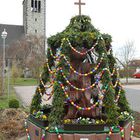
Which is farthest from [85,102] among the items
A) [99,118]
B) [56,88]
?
[56,88]

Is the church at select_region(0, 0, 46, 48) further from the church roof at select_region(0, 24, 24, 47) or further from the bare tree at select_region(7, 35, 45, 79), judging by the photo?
the bare tree at select_region(7, 35, 45, 79)

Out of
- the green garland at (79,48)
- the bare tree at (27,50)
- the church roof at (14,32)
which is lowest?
the green garland at (79,48)

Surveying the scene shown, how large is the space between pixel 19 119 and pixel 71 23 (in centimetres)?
447

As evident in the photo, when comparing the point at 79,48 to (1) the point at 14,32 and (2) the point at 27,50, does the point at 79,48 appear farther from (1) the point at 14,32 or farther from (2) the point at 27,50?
(1) the point at 14,32

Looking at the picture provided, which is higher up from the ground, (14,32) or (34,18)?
(34,18)

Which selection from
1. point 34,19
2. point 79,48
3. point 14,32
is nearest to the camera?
point 79,48

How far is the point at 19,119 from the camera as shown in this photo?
992cm

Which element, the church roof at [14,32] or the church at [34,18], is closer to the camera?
the church at [34,18]

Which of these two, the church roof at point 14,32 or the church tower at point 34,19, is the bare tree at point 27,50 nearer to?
the church tower at point 34,19

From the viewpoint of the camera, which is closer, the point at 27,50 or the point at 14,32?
the point at 27,50

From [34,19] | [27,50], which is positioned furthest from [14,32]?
[27,50]

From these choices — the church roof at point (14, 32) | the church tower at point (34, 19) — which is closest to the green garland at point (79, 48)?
the church tower at point (34, 19)

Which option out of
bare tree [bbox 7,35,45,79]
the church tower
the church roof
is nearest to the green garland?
bare tree [bbox 7,35,45,79]

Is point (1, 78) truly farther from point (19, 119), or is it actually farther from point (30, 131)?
point (30, 131)
